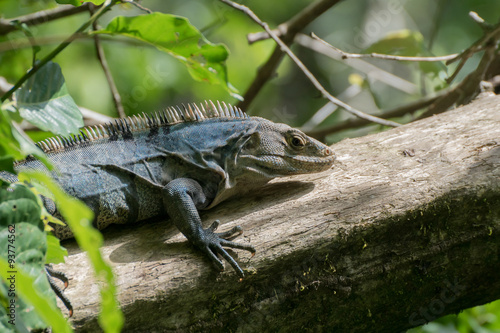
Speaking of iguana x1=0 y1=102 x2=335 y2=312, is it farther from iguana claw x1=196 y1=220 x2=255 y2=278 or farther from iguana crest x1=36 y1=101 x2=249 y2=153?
iguana claw x1=196 y1=220 x2=255 y2=278

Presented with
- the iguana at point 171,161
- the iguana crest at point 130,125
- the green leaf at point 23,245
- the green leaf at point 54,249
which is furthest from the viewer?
the iguana crest at point 130,125

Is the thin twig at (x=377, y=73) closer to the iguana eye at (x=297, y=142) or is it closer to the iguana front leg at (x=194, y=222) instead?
the iguana eye at (x=297, y=142)

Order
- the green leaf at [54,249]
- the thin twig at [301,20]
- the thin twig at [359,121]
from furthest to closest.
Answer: the thin twig at [359,121], the thin twig at [301,20], the green leaf at [54,249]

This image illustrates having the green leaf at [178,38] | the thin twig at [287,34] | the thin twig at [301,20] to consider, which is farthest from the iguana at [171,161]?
the thin twig at [287,34]

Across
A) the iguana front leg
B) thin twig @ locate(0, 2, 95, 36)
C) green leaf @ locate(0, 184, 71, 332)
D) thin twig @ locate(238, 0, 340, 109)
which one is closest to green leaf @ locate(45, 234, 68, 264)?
green leaf @ locate(0, 184, 71, 332)

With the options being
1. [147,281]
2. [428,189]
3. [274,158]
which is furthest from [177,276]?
[428,189]

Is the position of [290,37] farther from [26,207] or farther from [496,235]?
[26,207]

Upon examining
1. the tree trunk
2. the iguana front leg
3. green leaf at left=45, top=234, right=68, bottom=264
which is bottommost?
the tree trunk
